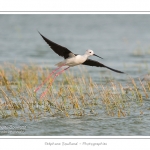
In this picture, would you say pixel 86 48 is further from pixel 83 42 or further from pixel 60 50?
pixel 60 50

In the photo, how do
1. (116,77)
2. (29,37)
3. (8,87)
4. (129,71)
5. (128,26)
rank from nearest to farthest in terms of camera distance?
(8,87)
(116,77)
(129,71)
(29,37)
(128,26)

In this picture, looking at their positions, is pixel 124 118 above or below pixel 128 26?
below

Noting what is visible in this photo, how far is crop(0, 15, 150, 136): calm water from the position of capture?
8539 millimetres

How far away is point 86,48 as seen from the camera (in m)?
22.2

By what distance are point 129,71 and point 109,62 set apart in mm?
2300

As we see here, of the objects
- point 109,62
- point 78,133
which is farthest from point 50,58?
point 78,133

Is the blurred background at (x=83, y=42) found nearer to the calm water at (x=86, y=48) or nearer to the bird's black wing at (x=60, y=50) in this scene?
the calm water at (x=86, y=48)

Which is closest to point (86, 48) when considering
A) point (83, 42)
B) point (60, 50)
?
point (83, 42)

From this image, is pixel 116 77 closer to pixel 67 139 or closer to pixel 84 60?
pixel 84 60

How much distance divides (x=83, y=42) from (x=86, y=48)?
2.77 meters

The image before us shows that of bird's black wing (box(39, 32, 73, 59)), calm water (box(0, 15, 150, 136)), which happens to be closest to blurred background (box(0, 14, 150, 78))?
calm water (box(0, 15, 150, 136))

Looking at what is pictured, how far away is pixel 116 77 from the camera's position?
580 inches

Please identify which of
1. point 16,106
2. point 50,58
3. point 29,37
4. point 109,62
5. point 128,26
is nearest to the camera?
point 16,106

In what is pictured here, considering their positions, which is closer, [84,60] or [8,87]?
[84,60]
